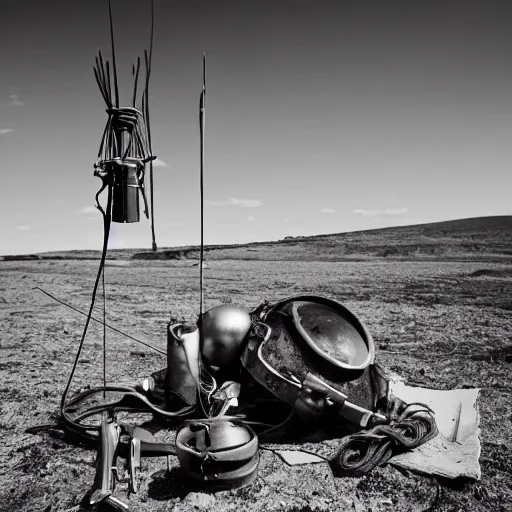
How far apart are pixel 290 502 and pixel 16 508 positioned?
214cm

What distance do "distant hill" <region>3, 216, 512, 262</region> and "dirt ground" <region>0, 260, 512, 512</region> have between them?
13.6 meters

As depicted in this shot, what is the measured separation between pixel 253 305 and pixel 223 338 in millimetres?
7449

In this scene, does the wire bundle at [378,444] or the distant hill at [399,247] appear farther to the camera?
the distant hill at [399,247]

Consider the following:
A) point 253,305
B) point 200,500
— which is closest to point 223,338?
point 200,500

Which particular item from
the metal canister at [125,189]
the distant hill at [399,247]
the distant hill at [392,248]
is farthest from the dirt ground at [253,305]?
the distant hill at [399,247]

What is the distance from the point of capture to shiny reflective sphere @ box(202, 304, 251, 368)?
4.93 meters

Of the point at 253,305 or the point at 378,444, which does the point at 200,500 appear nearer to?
the point at 378,444

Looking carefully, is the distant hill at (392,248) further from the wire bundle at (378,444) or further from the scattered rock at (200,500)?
the scattered rock at (200,500)

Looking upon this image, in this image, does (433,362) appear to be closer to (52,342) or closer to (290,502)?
(290,502)

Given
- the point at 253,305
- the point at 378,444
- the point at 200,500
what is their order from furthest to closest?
the point at 253,305
the point at 378,444
the point at 200,500

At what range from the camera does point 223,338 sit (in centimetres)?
493

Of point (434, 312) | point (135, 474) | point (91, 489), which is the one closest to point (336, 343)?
point (135, 474)

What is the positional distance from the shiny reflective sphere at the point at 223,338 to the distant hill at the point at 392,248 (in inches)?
985

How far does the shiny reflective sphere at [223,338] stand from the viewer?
4934 mm
